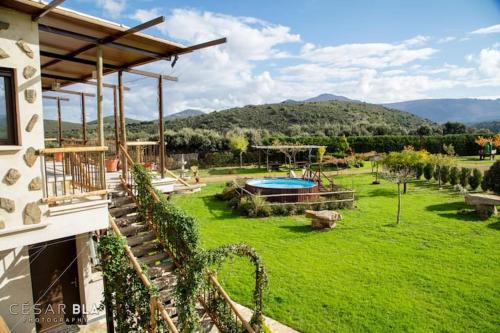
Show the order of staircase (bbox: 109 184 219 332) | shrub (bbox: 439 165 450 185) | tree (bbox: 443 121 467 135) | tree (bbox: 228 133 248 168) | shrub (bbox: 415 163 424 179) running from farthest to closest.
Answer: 1. tree (bbox: 443 121 467 135)
2. tree (bbox: 228 133 248 168)
3. shrub (bbox: 415 163 424 179)
4. shrub (bbox: 439 165 450 185)
5. staircase (bbox: 109 184 219 332)

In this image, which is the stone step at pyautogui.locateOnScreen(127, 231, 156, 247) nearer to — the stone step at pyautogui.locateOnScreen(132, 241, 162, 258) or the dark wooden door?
the stone step at pyautogui.locateOnScreen(132, 241, 162, 258)

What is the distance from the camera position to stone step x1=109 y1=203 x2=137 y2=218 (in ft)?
22.4

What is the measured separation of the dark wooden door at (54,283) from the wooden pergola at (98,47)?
193 centimetres

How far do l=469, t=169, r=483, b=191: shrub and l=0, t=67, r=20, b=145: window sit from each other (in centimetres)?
2154

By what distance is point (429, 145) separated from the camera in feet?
126

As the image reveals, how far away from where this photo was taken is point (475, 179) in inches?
770

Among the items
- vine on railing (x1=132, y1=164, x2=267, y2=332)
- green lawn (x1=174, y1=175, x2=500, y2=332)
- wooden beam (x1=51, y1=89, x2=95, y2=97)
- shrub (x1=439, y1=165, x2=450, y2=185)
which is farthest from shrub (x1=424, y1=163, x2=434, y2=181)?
wooden beam (x1=51, y1=89, x2=95, y2=97)

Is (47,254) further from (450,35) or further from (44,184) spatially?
(450,35)

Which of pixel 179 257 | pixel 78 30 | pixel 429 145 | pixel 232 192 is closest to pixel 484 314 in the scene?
pixel 179 257

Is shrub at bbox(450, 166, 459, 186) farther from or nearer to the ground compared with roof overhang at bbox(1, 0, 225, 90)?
nearer to the ground

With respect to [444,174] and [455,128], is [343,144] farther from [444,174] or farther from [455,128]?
[455,128]

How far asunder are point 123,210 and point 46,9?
3.82 m

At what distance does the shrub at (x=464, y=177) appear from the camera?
20375mm

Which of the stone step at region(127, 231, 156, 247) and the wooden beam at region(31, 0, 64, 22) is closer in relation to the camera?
the wooden beam at region(31, 0, 64, 22)
